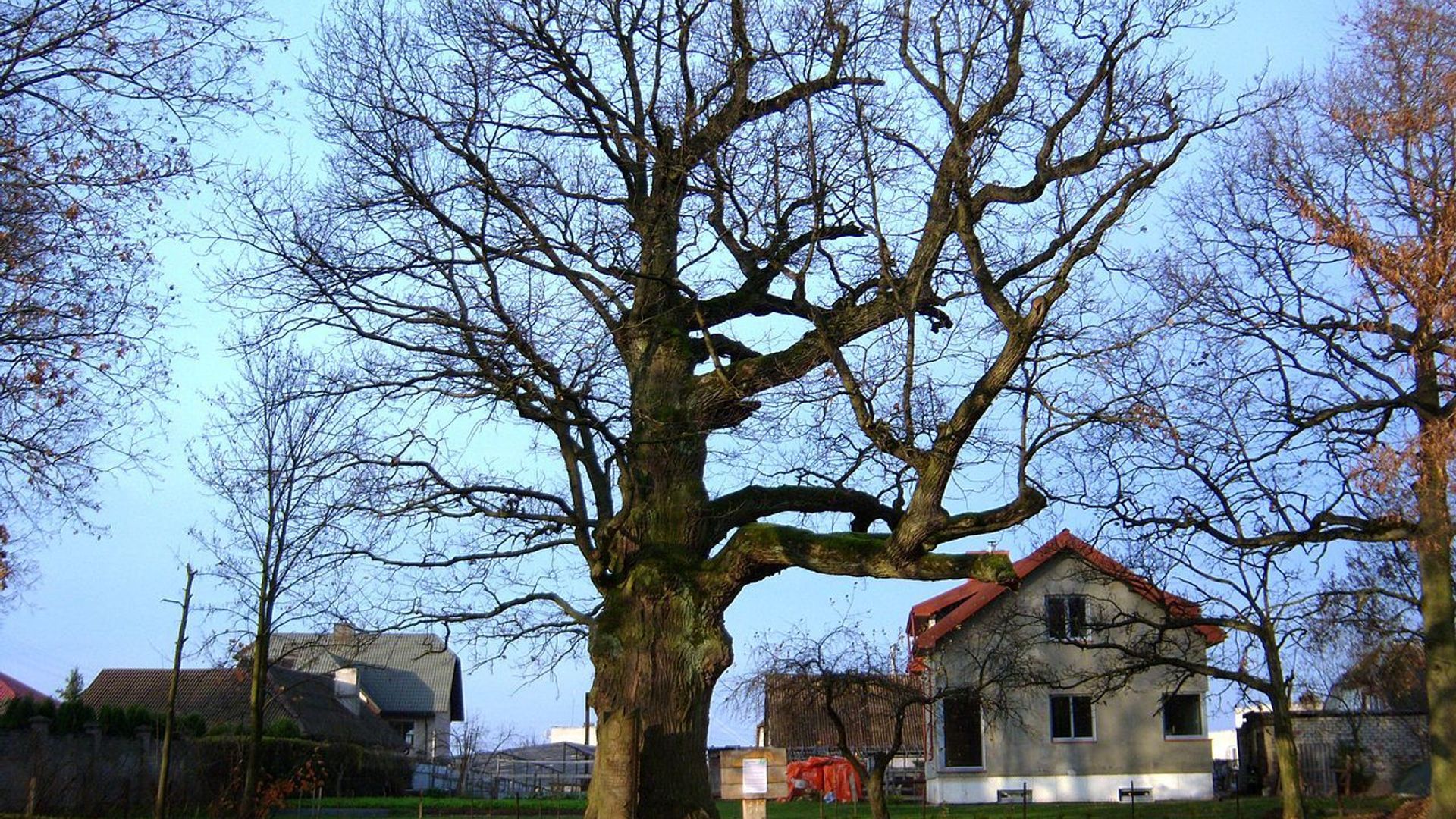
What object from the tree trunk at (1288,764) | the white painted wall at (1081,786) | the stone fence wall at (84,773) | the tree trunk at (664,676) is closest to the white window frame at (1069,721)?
the white painted wall at (1081,786)

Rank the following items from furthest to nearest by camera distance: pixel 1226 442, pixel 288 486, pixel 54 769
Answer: pixel 288 486 < pixel 54 769 < pixel 1226 442

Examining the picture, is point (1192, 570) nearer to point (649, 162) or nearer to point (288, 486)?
point (649, 162)

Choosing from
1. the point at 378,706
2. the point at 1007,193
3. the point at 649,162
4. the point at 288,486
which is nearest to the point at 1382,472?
the point at 1007,193

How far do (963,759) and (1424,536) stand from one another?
21.9 meters

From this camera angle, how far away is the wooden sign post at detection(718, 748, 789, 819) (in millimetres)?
12148

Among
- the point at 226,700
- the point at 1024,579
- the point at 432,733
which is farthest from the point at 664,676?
the point at 432,733

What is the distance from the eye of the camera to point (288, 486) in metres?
24.8

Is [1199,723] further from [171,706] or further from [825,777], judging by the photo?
[171,706]

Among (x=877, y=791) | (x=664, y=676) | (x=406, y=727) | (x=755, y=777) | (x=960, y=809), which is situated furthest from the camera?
(x=406, y=727)

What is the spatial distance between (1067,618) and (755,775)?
1358 centimetres

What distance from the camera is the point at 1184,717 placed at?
120ft

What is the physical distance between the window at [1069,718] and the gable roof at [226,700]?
21.7 m

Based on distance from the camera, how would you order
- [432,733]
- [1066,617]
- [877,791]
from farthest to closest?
[432,733]
[1066,617]
[877,791]

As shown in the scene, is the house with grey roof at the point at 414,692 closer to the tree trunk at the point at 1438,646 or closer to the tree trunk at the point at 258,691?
the tree trunk at the point at 258,691
